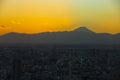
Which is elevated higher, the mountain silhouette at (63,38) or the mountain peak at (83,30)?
the mountain peak at (83,30)

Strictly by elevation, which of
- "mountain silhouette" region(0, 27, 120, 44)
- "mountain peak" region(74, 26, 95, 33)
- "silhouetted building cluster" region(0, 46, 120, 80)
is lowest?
"silhouetted building cluster" region(0, 46, 120, 80)

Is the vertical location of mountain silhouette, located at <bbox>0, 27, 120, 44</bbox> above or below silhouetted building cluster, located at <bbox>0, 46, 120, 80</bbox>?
Result: above

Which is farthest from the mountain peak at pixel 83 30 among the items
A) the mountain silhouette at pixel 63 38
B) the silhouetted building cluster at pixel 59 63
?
the silhouetted building cluster at pixel 59 63

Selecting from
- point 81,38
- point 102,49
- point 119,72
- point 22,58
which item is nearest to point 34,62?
point 22,58

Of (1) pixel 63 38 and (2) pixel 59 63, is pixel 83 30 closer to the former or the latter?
(1) pixel 63 38

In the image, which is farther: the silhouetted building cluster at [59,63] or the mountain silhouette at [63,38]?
the silhouetted building cluster at [59,63]

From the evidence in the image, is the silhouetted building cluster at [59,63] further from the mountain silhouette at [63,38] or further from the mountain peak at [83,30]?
the mountain peak at [83,30]

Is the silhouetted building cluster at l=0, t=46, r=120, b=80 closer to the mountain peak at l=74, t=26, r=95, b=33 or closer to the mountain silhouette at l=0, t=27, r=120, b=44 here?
the mountain silhouette at l=0, t=27, r=120, b=44

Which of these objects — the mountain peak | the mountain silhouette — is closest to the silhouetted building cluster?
the mountain silhouette

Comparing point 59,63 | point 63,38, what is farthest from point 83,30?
point 59,63
